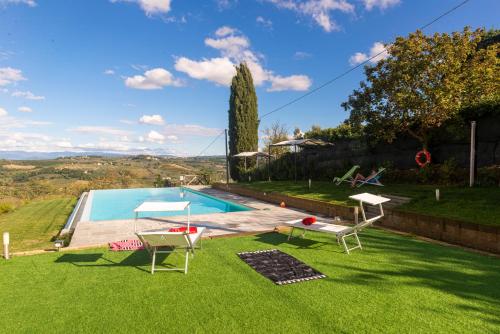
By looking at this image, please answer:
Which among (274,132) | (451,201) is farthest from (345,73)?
(274,132)

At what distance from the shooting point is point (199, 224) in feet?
29.6

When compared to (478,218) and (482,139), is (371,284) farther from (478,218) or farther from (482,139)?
(482,139)

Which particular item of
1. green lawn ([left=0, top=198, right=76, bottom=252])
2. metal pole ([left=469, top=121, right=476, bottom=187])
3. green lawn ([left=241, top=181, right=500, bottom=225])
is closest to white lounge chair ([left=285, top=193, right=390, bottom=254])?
green lawn ([left=241, top=181, right=500, bottom=225])

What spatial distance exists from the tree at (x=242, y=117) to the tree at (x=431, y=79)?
14834mm

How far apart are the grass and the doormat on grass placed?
0.15 m

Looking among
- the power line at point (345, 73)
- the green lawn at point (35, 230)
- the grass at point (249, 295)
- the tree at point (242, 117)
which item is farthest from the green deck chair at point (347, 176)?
the tree at point (242, 117)

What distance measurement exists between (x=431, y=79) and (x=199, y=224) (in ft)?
31.0

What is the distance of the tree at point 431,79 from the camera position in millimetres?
10492

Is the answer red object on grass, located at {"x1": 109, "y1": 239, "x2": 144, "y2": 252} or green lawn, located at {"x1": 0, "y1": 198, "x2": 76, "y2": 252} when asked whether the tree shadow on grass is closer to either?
red object on grass, located at {"x1": 109, "y1": 239, "x2": 144, "y2": 252}

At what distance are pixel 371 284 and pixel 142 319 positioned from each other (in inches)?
114

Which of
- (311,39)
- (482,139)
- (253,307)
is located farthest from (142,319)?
(311,39)

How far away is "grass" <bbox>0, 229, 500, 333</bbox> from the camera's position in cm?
313

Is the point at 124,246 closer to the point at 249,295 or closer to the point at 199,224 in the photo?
the point at 199,224

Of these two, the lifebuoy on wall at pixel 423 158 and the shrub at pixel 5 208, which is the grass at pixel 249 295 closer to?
the lifebuoy on wall at pixel 423 158
